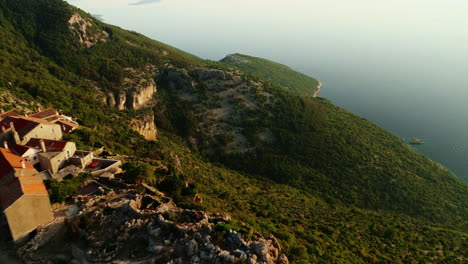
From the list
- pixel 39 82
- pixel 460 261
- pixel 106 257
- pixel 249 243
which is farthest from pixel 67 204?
pixel 460 261

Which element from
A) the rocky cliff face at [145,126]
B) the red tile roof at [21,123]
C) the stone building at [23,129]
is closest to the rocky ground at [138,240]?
the stone building at [23,129]

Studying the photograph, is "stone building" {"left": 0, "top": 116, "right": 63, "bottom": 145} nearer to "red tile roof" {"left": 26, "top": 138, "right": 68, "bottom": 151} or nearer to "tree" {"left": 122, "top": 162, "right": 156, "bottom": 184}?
"red tile roof" {"left": 26, "top": 138, "right": 68, "bottom": 151}

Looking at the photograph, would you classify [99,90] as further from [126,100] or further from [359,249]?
[359,249]

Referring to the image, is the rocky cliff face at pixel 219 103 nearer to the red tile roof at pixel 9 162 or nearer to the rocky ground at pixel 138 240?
the red tile roof at pixel 9 162

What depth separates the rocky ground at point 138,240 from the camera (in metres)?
16.7

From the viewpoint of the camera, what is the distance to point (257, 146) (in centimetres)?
8044

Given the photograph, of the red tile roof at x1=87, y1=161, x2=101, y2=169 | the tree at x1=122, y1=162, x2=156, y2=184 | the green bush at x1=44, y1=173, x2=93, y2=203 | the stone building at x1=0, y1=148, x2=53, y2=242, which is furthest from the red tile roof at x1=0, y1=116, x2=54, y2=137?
the tree at x1=122, y1=162, x2=156, y2=184

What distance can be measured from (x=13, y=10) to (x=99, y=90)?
40819 millimetres

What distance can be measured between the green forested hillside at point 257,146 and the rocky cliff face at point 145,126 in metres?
2.64

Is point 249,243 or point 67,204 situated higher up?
point 249,243

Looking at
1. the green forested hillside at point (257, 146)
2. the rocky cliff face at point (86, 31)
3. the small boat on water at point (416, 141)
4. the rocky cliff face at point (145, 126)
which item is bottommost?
the rocky cliff face at point (145, 126)

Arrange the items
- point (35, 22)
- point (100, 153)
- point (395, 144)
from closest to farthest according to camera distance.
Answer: point (100, 153), point (35, 22), point (395, 144)

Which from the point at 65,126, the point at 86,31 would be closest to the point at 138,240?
the point at 65,126

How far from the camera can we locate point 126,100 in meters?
74.1
